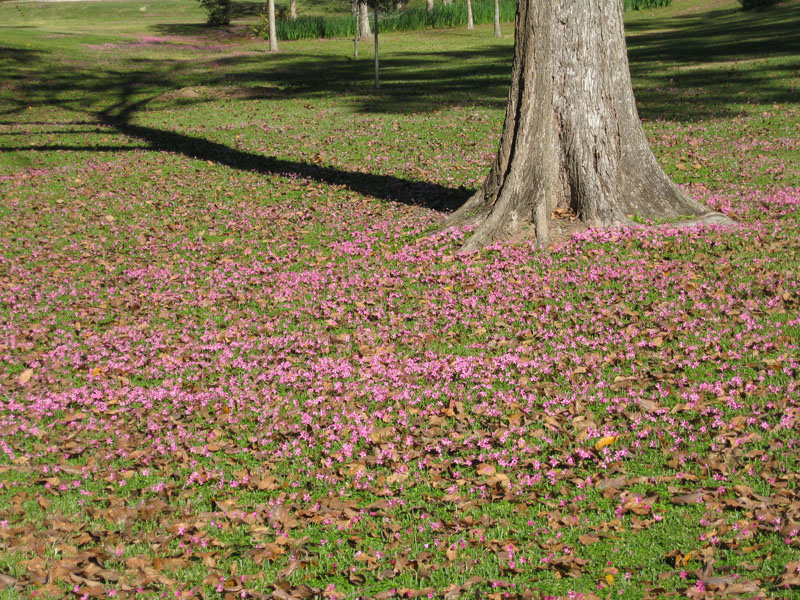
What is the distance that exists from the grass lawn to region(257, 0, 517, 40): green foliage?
37922mm

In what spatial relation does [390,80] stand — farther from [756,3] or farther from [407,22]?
[756,3]

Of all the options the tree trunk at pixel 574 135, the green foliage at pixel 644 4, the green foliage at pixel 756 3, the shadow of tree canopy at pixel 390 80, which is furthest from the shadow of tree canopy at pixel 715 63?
the green foliage at pixel 644 4

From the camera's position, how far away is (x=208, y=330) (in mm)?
9555

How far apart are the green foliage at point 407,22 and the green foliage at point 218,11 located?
810cm

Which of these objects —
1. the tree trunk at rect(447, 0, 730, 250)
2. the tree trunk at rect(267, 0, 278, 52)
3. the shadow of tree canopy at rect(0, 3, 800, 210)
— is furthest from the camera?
the tree trunk at rect(267, 0, 278, 52)

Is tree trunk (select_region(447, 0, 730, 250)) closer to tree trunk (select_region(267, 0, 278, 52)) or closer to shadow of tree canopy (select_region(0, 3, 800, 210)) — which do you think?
shadow of tree canopy (select_region(0, 3, 800, 210))

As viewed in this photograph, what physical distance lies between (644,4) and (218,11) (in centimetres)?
3502

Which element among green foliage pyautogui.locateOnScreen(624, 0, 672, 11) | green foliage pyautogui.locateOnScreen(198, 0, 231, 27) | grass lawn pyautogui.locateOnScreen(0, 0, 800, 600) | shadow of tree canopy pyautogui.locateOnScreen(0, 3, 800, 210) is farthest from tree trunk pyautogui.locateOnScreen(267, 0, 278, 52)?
green foliage pyautogui.locateOnScreen(624, 0, 672, 11)

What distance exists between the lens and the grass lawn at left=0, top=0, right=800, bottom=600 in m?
5.01

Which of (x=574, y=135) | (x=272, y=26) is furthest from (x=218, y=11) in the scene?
(x=574, y=135)

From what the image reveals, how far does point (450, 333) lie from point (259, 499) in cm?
350

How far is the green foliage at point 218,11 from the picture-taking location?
204 feet

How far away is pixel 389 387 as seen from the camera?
759 centimetres

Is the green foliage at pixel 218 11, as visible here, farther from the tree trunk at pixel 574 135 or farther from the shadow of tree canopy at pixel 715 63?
the tree trunk at pixel 574 135
